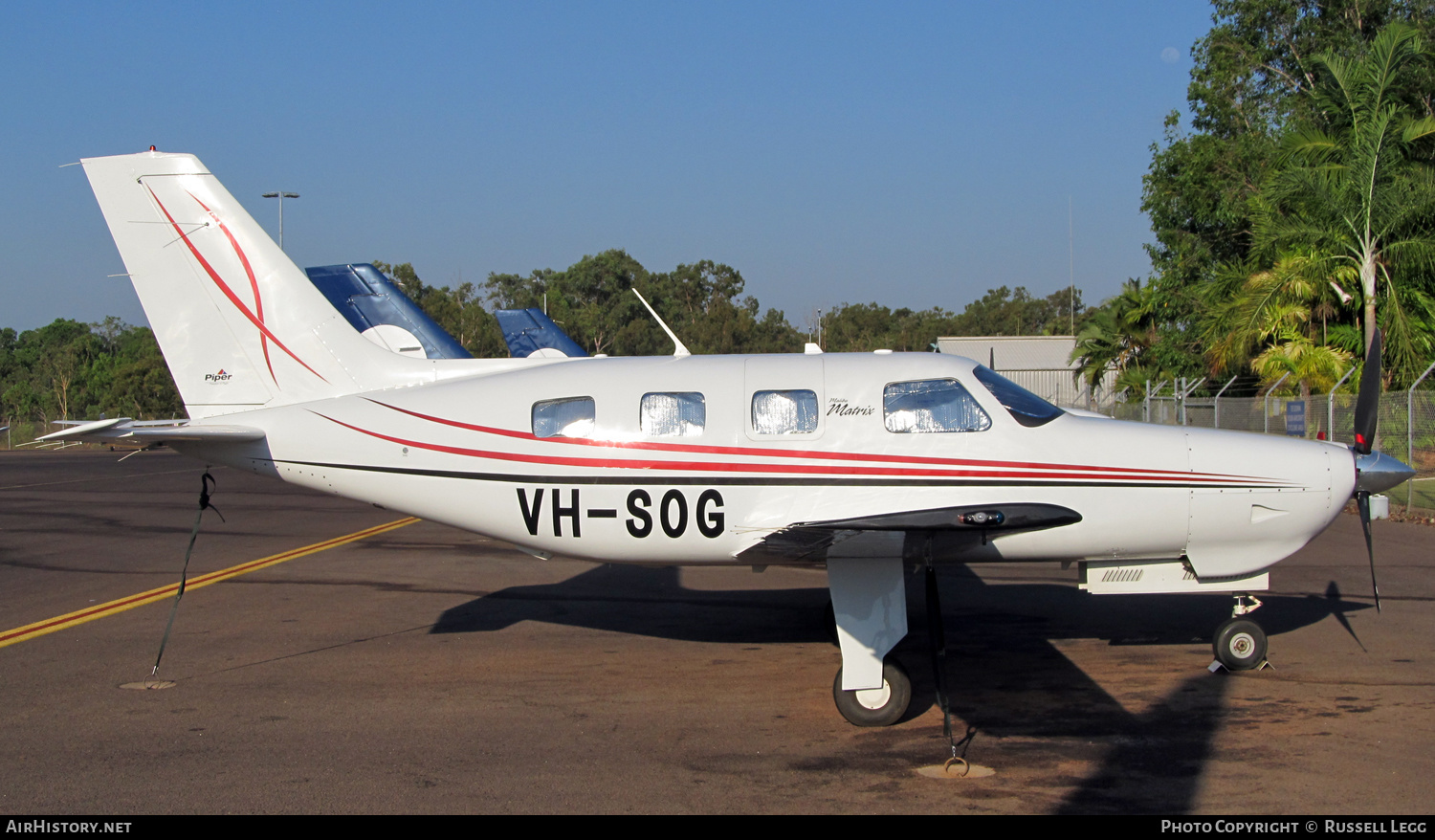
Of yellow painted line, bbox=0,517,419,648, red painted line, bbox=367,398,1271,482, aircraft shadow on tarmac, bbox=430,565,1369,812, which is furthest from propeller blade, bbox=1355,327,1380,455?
yellow painted line, bbox=0,517,419,648

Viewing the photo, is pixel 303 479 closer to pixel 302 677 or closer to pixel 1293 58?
pixel 302 677

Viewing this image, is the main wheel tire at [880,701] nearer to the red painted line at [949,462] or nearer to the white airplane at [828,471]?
the white airplane at [828,471]

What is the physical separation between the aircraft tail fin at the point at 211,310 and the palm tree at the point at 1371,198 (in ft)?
68.0

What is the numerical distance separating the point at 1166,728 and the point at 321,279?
53.9ft

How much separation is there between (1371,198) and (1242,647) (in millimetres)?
17990

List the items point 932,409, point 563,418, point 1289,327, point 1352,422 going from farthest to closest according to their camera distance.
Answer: point 1289,327, point 1352,422, point 563,418, point 932,409

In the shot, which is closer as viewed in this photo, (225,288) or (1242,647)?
(1242,647)

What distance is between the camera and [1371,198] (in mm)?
21609

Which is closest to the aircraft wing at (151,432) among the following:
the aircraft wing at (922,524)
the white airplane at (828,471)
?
the white airplane at (828,471)

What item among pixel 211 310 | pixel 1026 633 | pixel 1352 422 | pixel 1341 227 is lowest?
pixel 1026 633

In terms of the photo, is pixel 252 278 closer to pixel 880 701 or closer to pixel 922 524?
pixel 922 524

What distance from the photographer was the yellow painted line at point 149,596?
393 inches

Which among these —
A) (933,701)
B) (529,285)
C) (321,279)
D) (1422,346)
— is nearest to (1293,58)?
(1422,346)

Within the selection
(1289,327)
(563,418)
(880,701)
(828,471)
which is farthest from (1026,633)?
(1289,327)
